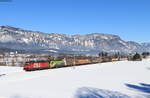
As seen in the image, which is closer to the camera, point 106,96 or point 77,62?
point 106,96

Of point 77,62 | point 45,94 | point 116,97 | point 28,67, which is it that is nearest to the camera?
point 116,97

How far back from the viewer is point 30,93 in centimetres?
2327

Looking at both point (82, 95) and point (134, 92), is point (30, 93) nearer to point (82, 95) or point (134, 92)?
point (82, 95)

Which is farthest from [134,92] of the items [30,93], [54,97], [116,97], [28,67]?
[28,67]

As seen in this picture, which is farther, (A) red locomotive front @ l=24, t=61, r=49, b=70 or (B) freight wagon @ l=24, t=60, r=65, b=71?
(B) freight wagon @ l=24, t=60, r=65, b=71

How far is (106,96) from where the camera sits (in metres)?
21.9

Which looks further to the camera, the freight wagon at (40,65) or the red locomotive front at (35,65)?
the freight wagon at (40,65)

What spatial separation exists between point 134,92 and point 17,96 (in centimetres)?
1121

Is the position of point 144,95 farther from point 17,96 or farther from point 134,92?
point 17,96

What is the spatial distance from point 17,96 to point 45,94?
101 inches

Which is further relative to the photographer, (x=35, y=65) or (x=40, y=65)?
(x=40, y=65)

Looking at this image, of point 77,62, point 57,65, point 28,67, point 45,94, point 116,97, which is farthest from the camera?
point 77,62

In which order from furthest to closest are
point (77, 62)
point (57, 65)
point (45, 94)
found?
point (77, 62) < point (57, 65) < point (45, 94)

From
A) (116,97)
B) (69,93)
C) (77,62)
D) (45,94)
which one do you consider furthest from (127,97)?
(77,62)
